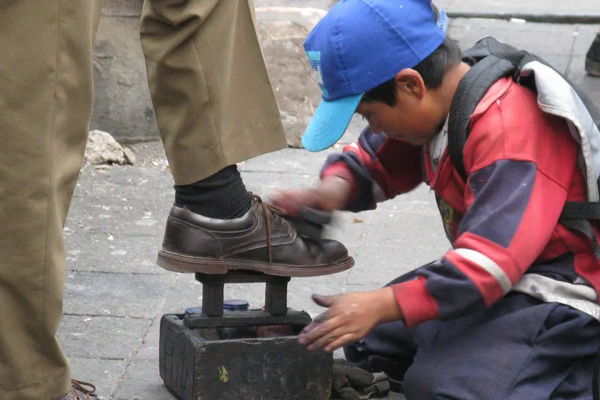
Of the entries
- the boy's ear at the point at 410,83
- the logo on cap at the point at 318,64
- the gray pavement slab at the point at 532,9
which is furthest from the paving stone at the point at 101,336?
the gray pavement slab at the point at 532,9

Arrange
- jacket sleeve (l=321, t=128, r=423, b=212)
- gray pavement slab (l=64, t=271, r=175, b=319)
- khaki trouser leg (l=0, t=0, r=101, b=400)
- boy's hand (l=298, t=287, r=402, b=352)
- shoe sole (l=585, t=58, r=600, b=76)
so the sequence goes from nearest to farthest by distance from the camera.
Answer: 1. khaki trouser leg (l=0, t=0, r=101, b=400)
2. boy's hand (l=298, t=287, r=402, b=352)
3. jacket sleeve (l=321, t=128, r=423, b=212)
4. gray pavement slab (l=64, t=271, r=175, b=319)
5. shoe sole (l=585, t=58, r=600, b=76)

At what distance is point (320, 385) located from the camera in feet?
8.36

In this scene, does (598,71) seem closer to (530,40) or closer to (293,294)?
(530,40)

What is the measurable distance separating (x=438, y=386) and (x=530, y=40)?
3725mm

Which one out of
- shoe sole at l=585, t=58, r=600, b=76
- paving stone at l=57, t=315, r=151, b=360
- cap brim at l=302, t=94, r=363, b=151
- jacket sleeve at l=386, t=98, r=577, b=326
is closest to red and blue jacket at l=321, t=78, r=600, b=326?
jacket sleeve at l=386, t=98, r=577, b=326

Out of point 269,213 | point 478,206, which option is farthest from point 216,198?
point 478,206

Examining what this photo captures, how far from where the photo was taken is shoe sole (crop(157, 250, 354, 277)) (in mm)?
2500

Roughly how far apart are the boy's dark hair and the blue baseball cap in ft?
0.08

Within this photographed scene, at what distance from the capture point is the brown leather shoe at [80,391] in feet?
7.69

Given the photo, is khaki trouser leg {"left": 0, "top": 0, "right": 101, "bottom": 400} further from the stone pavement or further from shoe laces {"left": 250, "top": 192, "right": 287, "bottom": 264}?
shoe laces {"left": 250, "top": 192, "right": 287, "bottom": 264}

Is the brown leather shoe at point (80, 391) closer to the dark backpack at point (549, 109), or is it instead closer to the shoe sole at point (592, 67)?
the dark backpack at point (549, 109)

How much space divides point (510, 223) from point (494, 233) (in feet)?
0.13

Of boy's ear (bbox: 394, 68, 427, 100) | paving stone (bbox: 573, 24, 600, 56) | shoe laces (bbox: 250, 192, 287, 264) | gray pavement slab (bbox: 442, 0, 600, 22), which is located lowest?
paving stone (bbox: 573, 24, 600, 56)

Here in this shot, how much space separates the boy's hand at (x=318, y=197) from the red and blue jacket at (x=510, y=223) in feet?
1.09
